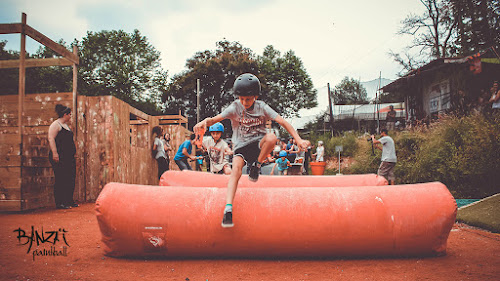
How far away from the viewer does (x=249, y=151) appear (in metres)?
3.66

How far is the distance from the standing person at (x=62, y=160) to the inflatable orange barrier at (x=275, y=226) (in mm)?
3770

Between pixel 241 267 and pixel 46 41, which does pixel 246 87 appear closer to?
pixel 241 267

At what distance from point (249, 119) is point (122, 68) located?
37.8 metres

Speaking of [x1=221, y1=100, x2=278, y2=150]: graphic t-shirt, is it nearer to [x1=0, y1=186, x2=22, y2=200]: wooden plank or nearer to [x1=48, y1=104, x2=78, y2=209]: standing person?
[x1=48, y1=104, x2=78, y2=209]: standing person

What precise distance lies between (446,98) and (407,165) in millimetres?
8390

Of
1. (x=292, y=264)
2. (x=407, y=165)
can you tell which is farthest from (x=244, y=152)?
(x=407, y=165)

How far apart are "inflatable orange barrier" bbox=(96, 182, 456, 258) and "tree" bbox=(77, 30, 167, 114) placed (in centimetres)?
3587

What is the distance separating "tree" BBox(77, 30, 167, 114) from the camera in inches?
1436

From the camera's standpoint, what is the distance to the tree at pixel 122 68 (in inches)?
1436

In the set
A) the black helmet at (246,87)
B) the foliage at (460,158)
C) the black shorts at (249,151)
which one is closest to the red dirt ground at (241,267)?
the black shorts at (249,151)

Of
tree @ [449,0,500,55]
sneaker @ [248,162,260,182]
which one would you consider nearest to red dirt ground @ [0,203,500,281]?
sneaker @ [248,162,260,182]

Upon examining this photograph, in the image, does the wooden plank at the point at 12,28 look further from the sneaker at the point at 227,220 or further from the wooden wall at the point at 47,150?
the sneaker at the point at 227,220

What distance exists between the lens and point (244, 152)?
3646 mm

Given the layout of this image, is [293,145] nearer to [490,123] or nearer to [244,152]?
[490,123]
